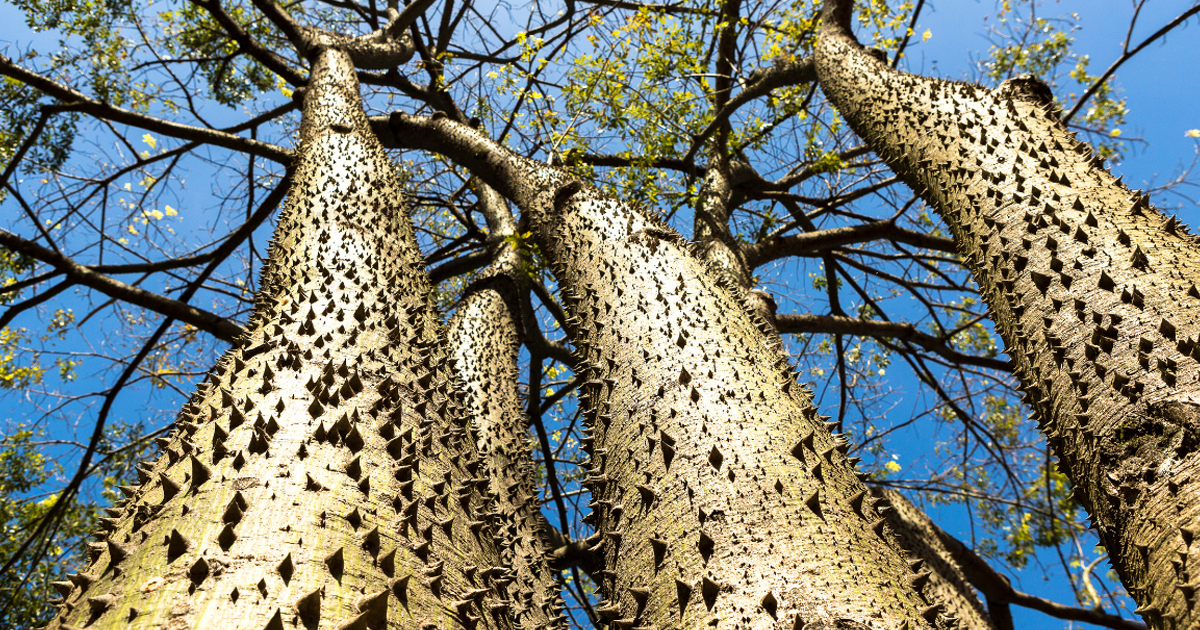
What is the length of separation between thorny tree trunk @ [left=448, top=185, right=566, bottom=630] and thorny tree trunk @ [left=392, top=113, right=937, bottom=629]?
72cm

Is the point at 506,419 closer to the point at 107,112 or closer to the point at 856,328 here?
the point at 856,328

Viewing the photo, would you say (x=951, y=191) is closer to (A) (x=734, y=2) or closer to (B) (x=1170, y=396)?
(B) (x=1170, y=396)

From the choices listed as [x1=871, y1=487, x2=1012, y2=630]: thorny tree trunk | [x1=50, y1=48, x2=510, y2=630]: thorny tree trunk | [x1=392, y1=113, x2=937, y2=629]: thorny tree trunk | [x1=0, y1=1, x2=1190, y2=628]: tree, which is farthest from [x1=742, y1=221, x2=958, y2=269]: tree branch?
[x1=50, y1=48, x2=510, y2=630]: thorny tree trunk

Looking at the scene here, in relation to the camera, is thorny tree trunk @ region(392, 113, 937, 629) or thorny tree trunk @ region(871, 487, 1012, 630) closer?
thorny tree trunk @ region(392, 113, 937, 629)

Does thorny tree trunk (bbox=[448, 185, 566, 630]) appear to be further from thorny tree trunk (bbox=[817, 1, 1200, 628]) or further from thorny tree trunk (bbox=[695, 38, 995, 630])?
thorny tree trunk (bbox=[817, 1, 1200, 628])

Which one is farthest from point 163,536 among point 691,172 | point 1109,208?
point 691,172

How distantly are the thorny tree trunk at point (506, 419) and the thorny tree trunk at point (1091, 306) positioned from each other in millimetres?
2087

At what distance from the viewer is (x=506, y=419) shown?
437 cm

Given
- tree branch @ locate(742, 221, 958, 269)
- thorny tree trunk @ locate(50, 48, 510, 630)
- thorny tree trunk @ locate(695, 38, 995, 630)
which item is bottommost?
thorny tree trunk @ locate(50, 48, 510, 630)

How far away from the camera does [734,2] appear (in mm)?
6852

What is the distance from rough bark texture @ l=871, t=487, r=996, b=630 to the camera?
4469mm

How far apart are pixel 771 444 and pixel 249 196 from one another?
7437mm

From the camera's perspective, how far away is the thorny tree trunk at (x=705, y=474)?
4.91ft

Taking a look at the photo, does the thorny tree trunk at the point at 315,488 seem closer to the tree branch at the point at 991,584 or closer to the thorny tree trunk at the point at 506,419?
the thorny tree trunk at the point at 506,419
